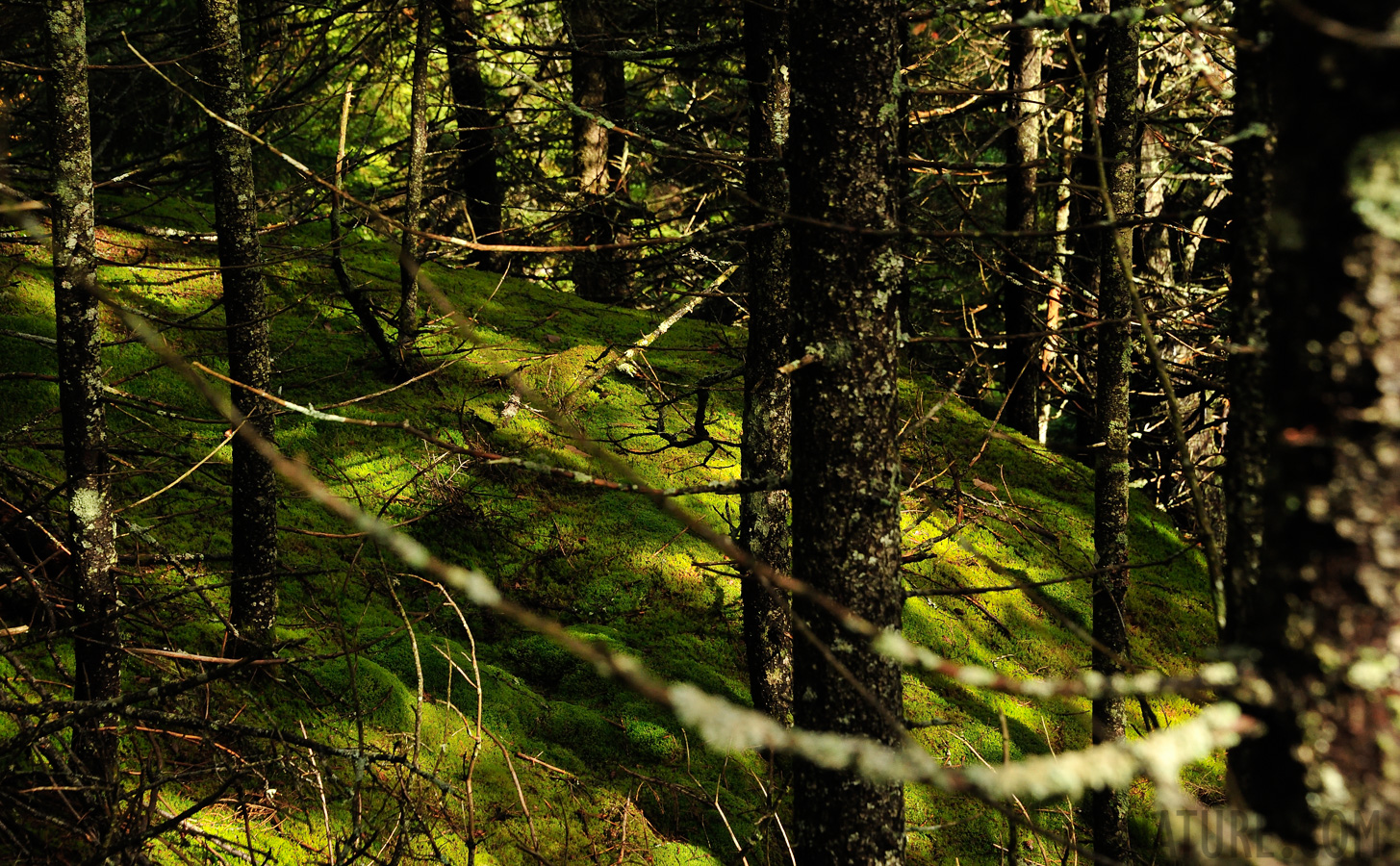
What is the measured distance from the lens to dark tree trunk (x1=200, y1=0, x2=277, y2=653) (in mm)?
3750

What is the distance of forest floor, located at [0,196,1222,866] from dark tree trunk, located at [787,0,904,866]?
367 mm

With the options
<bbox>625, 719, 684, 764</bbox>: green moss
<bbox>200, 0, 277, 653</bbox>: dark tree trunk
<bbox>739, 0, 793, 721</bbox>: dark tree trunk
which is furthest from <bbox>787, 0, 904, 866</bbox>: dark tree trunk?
<bbox>200, 0, 277, 653</bbox>: dark tree trunk

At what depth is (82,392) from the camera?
2.94 meters

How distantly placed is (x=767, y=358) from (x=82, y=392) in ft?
9.46

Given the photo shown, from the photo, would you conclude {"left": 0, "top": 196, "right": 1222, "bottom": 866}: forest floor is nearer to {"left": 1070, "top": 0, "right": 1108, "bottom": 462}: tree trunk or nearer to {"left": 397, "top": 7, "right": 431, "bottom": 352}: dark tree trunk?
{"left": 397, "top": 7, "right": 431, "bottom": 352}: dark tree trunk

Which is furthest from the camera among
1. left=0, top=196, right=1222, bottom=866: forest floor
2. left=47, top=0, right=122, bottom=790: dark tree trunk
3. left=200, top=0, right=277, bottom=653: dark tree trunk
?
left=200, top=0, right=277, bottom=653: dark tree trunk

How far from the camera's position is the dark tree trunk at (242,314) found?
3750 mm

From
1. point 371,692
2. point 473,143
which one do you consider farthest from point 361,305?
point 473,143

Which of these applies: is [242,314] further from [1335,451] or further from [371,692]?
[1335,451]

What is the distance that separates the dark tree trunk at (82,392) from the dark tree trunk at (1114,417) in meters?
4.54

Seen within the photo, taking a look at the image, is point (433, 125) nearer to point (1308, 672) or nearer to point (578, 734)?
point (578, 734)

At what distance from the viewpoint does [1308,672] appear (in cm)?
115

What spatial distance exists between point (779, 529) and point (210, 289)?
5.28 metres

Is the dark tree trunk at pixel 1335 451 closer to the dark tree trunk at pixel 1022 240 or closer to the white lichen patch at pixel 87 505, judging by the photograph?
the white lichen patch at pixel 87 505
